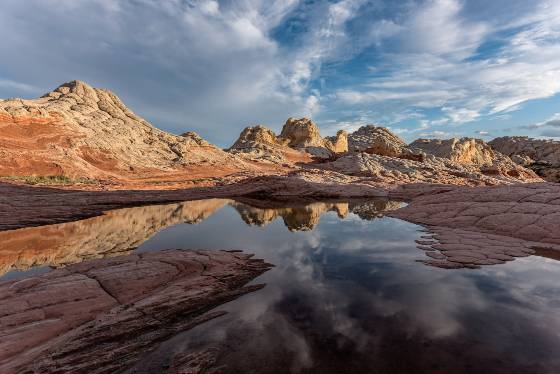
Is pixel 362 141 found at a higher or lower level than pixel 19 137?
higher

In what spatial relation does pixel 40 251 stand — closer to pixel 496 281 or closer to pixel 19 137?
pixel 496 281

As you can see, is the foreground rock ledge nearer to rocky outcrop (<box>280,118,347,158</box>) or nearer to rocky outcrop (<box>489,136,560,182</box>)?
rocky outcrop (<box>280,118,347,158</box>)

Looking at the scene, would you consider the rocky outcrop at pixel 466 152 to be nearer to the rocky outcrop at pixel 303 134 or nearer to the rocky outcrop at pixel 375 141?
the rocky outcrop at pixel 375 141

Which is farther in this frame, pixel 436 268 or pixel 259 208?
pixel 259 208

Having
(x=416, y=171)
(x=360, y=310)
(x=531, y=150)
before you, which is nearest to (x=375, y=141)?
(x=416, y=171)

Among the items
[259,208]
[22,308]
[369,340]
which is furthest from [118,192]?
[369,340]

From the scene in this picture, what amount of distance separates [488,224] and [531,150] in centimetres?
12912

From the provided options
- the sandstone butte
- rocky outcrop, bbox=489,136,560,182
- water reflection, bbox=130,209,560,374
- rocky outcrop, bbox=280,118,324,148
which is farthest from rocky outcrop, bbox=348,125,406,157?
water reflection, bbox=130,209,560,374

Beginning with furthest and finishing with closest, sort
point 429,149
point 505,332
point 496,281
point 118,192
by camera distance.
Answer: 1. point 429,149
2. point 118,192
3. point 496,281
4. point 505,332

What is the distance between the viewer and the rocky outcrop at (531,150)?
98.6 meters

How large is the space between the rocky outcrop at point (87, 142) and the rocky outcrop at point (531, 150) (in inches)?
3720

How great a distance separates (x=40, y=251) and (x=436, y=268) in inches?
657

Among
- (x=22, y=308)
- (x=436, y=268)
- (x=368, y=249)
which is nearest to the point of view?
(x=22, y=308)

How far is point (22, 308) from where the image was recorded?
746 cm
